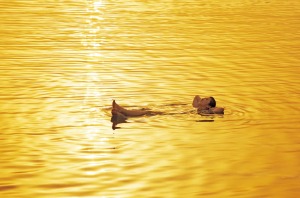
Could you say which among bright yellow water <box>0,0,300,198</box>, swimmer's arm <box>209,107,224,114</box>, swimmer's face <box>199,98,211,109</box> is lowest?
bright yellow water <box>0,0,300,198</box>

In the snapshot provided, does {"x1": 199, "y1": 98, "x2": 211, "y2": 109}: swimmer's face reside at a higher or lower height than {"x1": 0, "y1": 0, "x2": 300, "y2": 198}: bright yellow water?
higher

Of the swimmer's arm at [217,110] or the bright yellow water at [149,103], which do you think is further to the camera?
the swimmer's arm at [217,110]

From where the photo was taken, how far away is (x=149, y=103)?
47.8 feet

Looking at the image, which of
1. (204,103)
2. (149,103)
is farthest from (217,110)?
(149,103)

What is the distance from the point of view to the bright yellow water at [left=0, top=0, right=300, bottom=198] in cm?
1040

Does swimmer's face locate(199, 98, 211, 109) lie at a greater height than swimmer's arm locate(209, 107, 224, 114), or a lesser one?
greater

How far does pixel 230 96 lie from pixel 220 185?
17.8 ft

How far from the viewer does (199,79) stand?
17.0 meters

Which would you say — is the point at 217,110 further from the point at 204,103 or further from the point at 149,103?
the point at 149,103

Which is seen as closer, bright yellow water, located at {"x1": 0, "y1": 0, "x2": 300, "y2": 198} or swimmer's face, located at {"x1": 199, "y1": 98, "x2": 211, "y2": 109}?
bright yellow water, located at {"x1": 0, "y1": 0, "x2": 300, "y2": 198}

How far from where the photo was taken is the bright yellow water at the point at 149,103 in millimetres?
10398

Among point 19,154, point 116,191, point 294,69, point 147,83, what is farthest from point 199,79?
point 116,191

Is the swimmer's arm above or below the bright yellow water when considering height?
above

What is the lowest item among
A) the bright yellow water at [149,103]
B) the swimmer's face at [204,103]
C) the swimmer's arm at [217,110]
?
the bright yellow water at [149,103]
